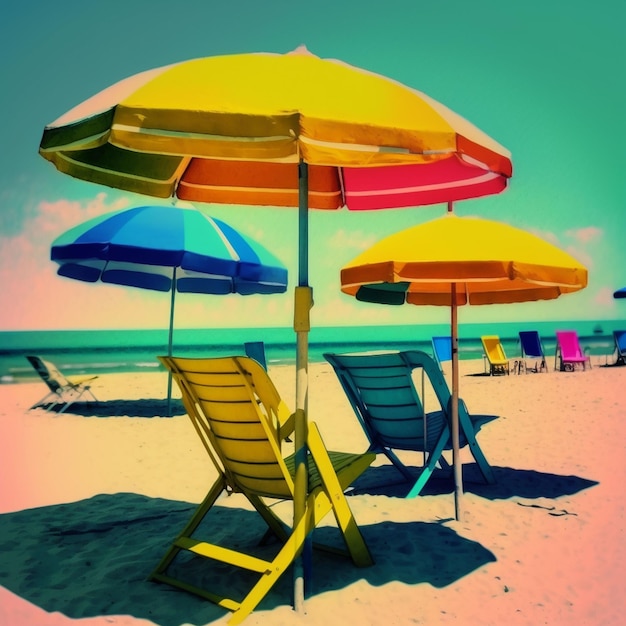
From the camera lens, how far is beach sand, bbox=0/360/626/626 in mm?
2693

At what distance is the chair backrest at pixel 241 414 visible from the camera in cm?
257

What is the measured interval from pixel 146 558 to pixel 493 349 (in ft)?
41.5

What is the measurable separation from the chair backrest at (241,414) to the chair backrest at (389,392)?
1.51m

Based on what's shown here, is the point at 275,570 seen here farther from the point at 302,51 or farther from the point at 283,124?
the point at 302,51

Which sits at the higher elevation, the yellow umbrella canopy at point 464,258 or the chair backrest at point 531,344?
the yellow umbrella canopy at point 464,258

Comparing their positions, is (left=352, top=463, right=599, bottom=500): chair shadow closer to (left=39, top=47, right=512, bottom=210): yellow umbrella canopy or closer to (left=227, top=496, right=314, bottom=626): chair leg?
(left=227, top=496, right=314, bottom=626): chair leg

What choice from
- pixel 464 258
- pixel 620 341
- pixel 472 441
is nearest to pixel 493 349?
pixel 620 341

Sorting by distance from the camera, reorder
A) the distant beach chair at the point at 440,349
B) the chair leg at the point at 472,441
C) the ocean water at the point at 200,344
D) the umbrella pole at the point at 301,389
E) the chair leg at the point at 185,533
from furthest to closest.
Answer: the ocean water at the point at 200,344, the distant beach chair at the point at 440,349, the chair leg at the point at 472,441, the chair leg at the point at 185,533, the umbrella pole at the point at 301,389

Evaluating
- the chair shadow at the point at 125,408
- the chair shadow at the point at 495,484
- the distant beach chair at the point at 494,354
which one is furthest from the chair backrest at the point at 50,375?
the distant beach chair at the point at 494,354

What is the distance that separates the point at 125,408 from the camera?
909 centimetres

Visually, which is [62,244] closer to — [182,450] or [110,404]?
[182,450]

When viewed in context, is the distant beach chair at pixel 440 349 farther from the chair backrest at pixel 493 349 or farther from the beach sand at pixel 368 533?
the beach sand at pixel 368 533

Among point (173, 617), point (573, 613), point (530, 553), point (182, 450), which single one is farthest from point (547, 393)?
point (173, 617)

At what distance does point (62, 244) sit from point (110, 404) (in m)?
3.90
